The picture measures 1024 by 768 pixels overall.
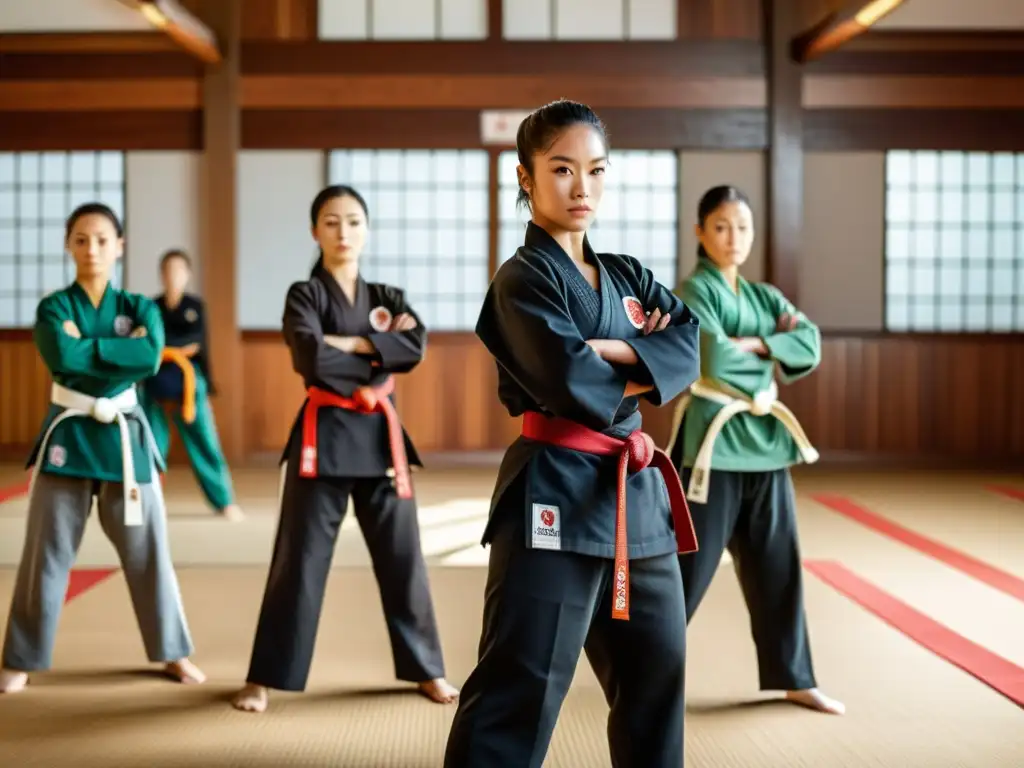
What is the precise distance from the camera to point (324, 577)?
9.59ft

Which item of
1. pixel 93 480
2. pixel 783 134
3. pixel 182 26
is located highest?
pixel 182 26

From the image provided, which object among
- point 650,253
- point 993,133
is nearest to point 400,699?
point 650,253

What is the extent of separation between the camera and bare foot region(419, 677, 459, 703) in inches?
113

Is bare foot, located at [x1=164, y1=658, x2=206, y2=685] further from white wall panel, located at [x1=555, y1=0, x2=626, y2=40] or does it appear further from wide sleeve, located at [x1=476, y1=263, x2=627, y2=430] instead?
white wall panel, located at [x1=555, y1=0, x2=626, y2=40]

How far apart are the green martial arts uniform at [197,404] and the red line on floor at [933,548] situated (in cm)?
314

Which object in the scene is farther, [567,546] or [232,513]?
[232,513]

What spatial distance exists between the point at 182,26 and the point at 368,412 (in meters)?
4.50

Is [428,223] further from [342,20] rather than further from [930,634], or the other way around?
[930,634]

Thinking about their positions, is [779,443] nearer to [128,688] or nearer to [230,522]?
[128,688]

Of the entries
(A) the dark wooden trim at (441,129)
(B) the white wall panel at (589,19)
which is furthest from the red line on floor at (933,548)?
(B) the white wall panel at (589,19)

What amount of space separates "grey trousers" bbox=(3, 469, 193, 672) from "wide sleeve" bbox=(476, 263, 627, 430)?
5.28 ft

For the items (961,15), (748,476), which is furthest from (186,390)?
(961,15)

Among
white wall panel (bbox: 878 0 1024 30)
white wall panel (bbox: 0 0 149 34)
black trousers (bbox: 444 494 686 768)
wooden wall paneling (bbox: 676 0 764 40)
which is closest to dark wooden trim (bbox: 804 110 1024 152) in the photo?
white wall panel (bbox: 878 0 1024 30)

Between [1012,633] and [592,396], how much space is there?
245cm
